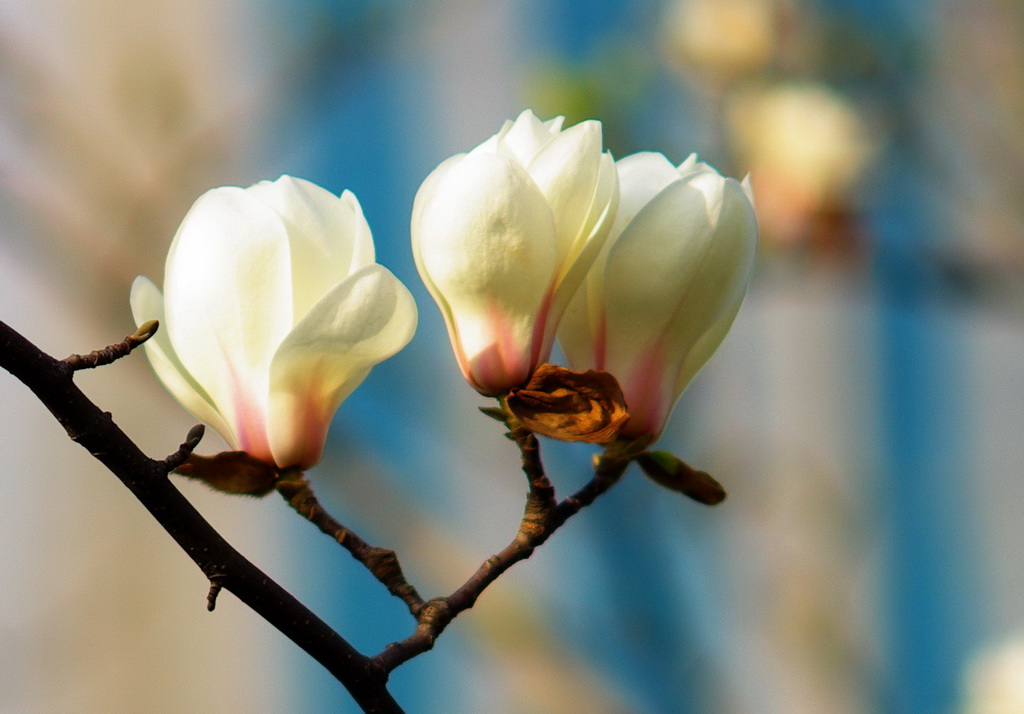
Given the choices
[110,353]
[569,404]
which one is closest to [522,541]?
[569,404]

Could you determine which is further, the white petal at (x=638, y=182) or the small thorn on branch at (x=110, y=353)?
the white petal at (x=638, y=182)

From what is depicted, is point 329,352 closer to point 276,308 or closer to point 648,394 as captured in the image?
point 276,308

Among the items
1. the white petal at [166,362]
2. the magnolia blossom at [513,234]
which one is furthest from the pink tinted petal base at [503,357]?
the white petal at [166,362]

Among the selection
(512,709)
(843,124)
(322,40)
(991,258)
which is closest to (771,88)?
(843,124)

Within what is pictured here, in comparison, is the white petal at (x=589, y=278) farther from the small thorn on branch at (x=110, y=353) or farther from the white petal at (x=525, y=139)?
the small thorn on branch at (x=110, y=353)

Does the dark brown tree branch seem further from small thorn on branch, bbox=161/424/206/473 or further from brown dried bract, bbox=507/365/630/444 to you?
brown dried bract, bbox=507/365/630/444

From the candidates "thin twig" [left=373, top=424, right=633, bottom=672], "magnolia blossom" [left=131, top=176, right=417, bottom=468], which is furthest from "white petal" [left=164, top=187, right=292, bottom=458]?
"thin twig" [left=373, top=424, right=633, bottom=672]

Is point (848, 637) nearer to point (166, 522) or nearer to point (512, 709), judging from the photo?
point (512, 709)
